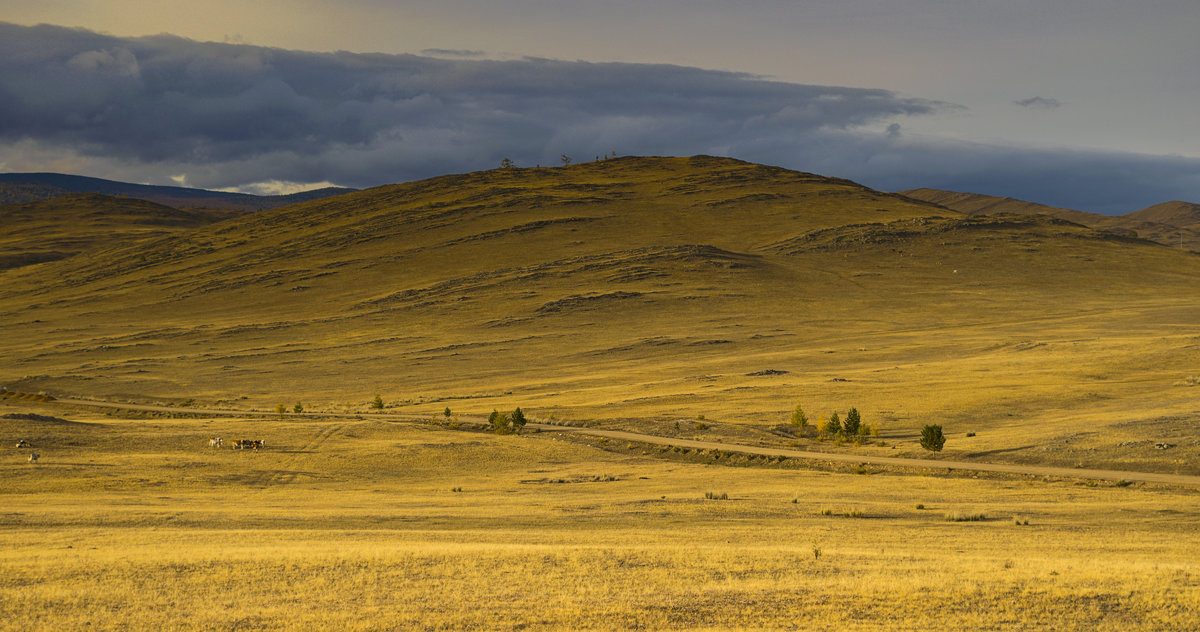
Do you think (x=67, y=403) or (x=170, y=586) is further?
(x=67, y=403)

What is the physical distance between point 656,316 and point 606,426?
59476mm

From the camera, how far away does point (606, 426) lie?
189 ft

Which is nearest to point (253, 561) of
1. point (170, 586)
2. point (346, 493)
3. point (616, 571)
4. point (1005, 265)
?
point (170, 586)

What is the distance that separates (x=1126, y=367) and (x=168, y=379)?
8245 cm

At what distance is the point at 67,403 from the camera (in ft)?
262

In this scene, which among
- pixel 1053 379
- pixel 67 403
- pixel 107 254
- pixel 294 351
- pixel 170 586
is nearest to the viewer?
pixel 170 586

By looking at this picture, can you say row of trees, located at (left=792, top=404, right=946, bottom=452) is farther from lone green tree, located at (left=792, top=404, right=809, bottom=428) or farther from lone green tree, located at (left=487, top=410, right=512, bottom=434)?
lone green tree, located at (left=487, top=410, right=512, bottom=434)

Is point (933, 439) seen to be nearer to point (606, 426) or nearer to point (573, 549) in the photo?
point (606, 426)

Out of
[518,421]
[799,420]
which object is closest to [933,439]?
[799,420]

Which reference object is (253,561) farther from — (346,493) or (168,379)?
(168,379)

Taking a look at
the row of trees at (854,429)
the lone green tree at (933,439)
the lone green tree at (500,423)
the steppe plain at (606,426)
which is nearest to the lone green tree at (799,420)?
the row of trees at (854,429)

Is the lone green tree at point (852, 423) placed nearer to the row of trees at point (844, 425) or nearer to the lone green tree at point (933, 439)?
the row of trees at point (844, 425)

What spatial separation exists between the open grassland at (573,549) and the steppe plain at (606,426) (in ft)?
0.40

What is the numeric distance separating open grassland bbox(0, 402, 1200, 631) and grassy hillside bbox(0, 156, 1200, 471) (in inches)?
597
